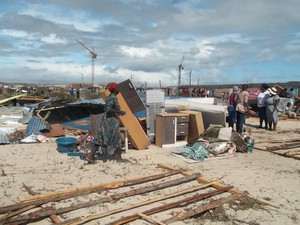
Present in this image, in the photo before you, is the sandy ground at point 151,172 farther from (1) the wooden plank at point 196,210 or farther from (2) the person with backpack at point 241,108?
(2) the person with backpack at point 241,108

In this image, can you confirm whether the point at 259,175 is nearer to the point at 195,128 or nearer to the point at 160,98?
the point at 195,128

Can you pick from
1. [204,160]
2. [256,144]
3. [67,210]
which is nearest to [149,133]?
[204,160]

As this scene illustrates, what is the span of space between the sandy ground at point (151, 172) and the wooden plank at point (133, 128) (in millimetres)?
238

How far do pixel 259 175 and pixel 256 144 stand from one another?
3.47 m

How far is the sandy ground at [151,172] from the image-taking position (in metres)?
4.29

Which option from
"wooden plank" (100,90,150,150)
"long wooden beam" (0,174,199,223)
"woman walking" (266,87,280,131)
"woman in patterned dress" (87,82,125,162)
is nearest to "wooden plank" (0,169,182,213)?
"long wooden beam" (0,174,199,223)

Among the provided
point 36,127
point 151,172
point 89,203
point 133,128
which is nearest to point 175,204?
point 89,203

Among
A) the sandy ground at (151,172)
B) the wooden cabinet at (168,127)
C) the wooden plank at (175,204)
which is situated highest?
the wooden cabinet at (168,127)

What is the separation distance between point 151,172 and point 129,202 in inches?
65.6

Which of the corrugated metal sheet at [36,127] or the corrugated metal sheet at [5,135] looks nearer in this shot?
the corrugated metal sheet at [5,135]

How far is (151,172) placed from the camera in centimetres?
620

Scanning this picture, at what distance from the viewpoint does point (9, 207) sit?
4.06 m

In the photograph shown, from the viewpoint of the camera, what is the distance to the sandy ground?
429cm

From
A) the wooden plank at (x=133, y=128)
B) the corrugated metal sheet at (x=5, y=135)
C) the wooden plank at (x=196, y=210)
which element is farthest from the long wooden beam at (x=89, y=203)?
the corrugated metal sheet at (x=5, y=135)
